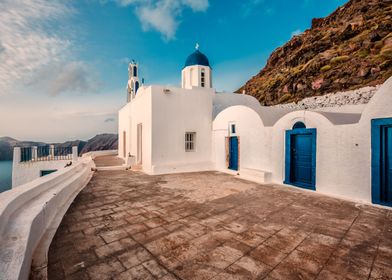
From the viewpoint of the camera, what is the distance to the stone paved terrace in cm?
263

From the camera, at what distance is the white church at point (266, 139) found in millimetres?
5383

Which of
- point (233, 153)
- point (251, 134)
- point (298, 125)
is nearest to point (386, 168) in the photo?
point (298, 125)

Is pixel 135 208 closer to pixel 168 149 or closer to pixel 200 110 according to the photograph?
pixel 168 149

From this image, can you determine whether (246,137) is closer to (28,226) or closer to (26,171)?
(28,226)

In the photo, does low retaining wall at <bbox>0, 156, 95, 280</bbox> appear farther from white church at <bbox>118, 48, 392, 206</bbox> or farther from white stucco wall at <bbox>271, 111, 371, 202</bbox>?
white stucco wall at <bbox>271, 111, 371, 202</bbox>

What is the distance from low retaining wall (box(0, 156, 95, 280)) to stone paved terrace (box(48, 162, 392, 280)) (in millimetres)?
174

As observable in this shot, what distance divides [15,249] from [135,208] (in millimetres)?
2848

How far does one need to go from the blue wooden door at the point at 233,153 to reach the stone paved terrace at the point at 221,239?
4.31 m

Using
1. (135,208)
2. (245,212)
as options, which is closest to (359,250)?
(245,212)

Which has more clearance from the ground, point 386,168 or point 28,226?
point 386,168

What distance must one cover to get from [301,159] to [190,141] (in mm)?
6042

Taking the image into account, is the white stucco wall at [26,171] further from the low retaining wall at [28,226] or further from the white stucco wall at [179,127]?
the low retaining wall at [28,226]

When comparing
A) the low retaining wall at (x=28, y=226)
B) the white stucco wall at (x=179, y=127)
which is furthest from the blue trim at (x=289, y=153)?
the low retaining wall at (x=28, y=226)

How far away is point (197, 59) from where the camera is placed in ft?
47.1
